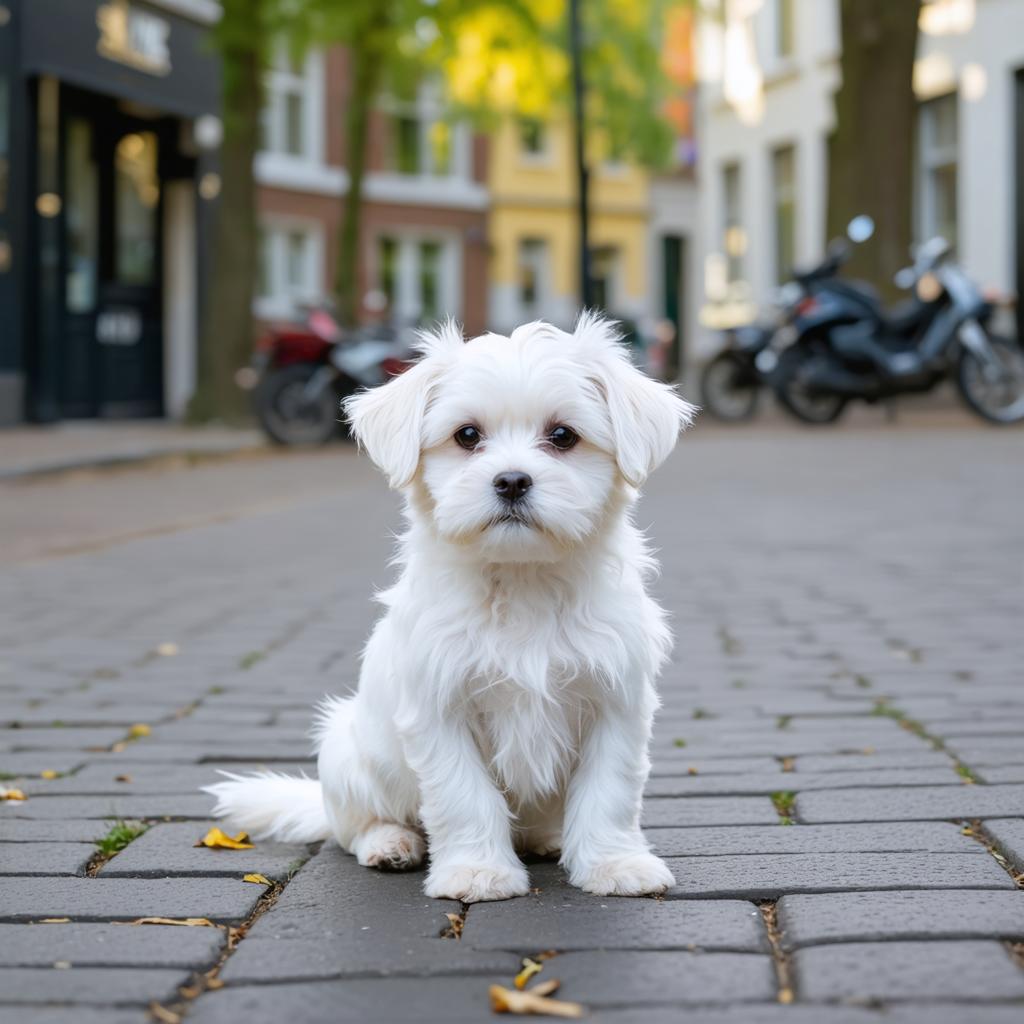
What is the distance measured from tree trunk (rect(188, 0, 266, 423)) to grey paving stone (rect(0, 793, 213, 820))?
14680mm

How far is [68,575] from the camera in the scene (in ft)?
25.6

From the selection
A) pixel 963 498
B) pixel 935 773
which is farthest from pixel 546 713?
pixel 963 498

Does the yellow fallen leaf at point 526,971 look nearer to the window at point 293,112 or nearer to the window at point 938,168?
the window at point 938,168

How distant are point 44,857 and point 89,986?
85 cm

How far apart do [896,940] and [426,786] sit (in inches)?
33.0

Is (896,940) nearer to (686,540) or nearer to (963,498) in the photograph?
(686,540)

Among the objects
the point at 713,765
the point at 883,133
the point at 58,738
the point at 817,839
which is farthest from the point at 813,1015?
the point at 883,133

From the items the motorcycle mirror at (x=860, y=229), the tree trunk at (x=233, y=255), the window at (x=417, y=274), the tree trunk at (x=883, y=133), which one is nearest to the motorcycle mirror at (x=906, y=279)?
the motorcycle mirror at (x=860, y=229)

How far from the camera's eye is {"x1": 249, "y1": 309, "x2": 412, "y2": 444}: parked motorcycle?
16.0m

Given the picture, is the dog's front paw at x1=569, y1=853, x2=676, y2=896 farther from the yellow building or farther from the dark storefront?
the yellow building

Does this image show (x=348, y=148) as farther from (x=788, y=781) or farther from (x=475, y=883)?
(x=475, y=883)

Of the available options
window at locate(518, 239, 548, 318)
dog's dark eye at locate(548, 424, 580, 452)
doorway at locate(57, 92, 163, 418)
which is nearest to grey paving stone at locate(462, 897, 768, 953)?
dog's dark eye at locate(548, 424, 580, 452)

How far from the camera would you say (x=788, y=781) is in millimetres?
3734

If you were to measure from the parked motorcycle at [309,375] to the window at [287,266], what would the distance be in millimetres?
16931
